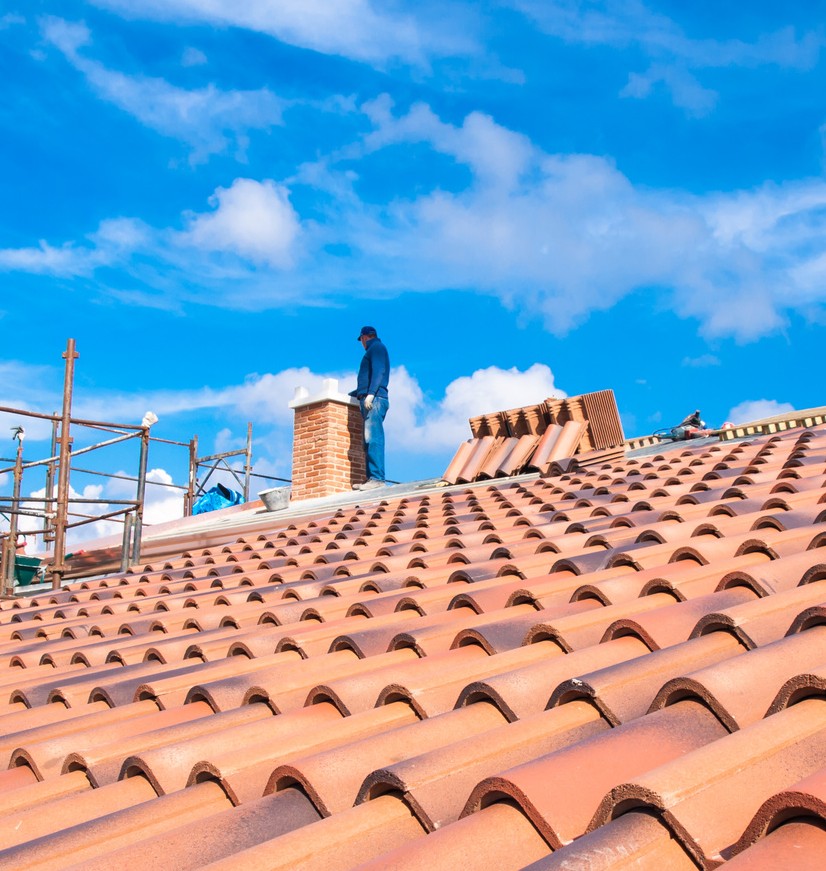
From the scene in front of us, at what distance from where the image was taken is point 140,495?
11.6 metres

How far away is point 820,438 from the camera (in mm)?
6504

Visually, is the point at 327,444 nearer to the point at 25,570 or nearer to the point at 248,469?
the point at 25,570

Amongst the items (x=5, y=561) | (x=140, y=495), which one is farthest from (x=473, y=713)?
(x=5, y=561)

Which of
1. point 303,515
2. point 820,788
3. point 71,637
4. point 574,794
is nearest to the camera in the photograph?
point 820,788

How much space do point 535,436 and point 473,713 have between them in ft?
26.3

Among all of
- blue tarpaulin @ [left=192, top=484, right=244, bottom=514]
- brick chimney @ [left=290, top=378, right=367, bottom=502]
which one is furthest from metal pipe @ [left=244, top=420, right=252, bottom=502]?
brick chimney @ [left=290, top=378, right=367, bottom=502]

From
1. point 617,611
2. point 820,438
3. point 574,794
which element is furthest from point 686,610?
point 820,438

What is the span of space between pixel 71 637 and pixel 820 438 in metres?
4.87

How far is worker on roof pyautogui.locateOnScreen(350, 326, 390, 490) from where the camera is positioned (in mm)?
12500

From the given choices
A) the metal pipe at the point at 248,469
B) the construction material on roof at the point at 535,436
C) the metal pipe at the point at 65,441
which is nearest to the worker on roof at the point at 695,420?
the construction material on roof at the point at 535,436

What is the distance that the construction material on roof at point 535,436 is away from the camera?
9508mm

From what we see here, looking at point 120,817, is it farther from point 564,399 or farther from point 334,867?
point 564,399

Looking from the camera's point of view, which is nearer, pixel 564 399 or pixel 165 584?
pixel 165 584

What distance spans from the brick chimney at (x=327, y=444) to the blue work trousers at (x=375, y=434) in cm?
21
